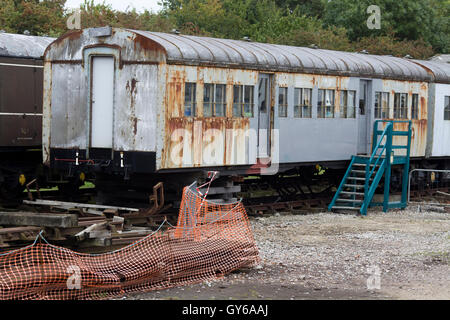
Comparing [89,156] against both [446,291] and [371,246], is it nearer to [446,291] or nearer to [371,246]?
[371,246]

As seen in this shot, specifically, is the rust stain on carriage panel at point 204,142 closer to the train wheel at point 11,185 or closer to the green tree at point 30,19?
the train wheel at point 11,185

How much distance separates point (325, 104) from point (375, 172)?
2.40 m

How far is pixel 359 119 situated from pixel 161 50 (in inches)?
286

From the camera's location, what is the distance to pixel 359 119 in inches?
800

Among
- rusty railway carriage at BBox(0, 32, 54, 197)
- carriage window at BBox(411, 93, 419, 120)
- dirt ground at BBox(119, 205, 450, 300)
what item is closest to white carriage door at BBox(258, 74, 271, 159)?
dirt ground at BBox(119, 205, 450, 300)

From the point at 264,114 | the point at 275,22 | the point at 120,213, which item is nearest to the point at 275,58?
the point at 264,114

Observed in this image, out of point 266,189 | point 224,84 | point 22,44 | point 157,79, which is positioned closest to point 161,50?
point 157,79

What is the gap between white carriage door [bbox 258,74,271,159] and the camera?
687 inches

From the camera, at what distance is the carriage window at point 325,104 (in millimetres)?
19000

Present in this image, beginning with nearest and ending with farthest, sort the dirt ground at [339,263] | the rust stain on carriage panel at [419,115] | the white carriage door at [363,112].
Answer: the dirt ground at [339,263] → the white carriage door at [363,112] → the rust stain on carriage panel at [419,115]

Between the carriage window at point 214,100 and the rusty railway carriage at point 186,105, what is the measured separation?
0.8 inches

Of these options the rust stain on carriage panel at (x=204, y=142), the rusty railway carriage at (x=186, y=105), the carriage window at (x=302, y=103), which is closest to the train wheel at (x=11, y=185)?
the rusty railway carriage at (x=186, y=105)

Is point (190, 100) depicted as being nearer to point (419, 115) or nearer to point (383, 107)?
point (383, 107)
